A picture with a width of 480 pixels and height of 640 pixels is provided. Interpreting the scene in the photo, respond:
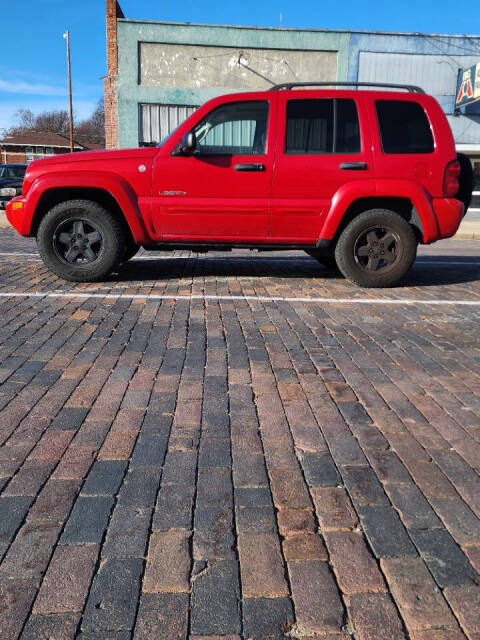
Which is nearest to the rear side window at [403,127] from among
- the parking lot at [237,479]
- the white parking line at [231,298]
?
the white parking line at [231,298]

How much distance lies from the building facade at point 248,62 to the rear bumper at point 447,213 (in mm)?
13995

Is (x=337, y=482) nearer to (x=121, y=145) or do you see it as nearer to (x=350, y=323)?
(x=350, y=323)

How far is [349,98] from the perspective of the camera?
6484 millimetres

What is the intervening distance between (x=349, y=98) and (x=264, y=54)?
13856mm

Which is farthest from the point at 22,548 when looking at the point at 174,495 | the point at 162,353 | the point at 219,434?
the point at 162,353

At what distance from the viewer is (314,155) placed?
6.36 metres

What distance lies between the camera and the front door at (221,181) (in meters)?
6.33

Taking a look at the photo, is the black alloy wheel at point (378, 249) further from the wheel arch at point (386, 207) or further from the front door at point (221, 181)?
the front door at point (221, 181)

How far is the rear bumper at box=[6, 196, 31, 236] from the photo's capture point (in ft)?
21.2

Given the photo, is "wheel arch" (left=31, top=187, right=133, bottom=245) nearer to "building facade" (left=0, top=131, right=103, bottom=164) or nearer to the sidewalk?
the sidewalk

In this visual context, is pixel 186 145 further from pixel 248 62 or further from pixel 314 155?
pixel 248 62

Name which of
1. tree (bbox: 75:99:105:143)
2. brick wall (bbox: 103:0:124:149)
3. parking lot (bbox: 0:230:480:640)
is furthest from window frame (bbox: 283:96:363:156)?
tree (bbox: 75:99:105:143)

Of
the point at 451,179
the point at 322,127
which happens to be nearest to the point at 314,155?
the point at 322,127

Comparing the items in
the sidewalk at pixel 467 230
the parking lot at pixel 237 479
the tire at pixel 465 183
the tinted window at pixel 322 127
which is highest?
the tinted window at pixel 322 127
